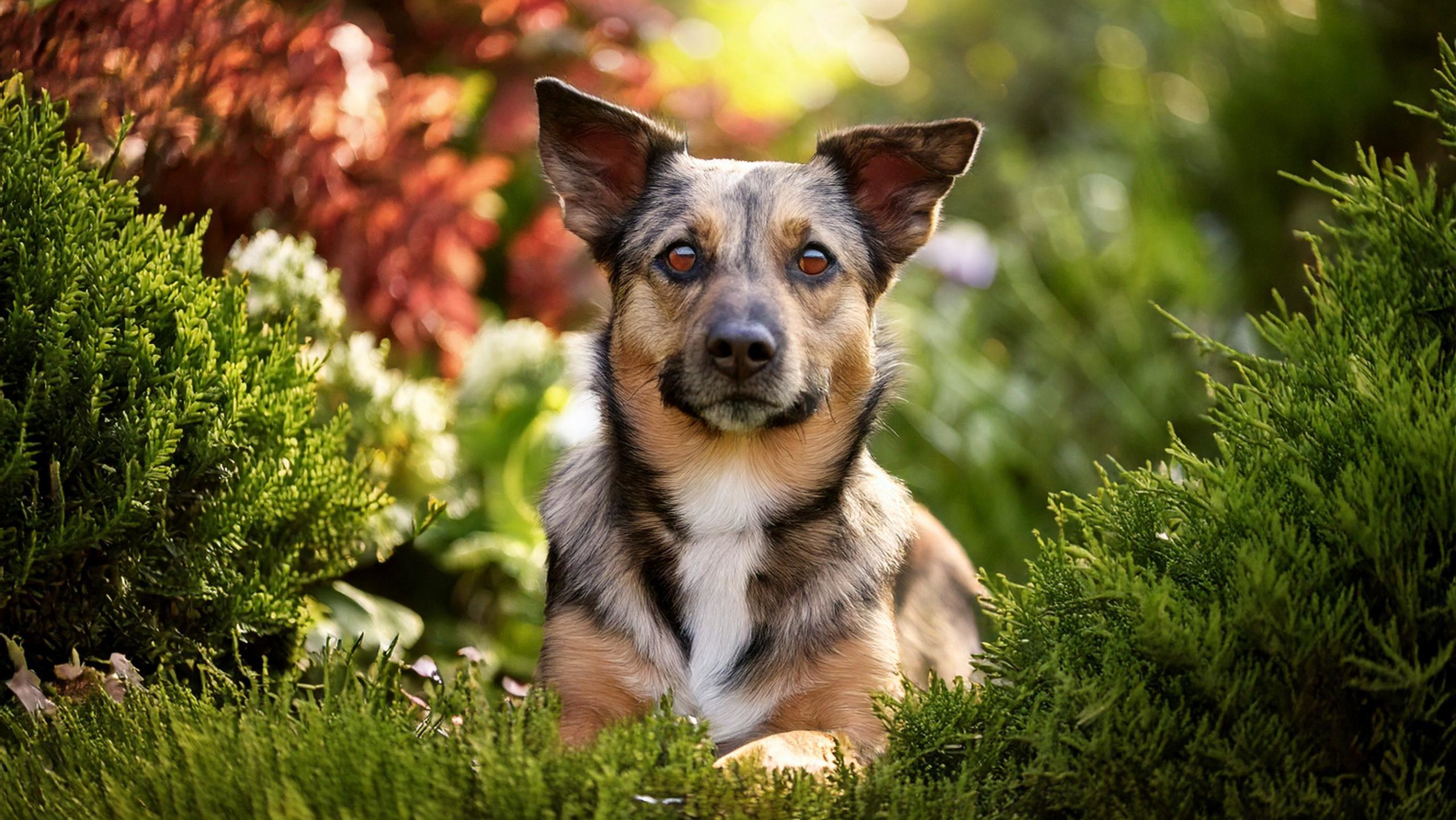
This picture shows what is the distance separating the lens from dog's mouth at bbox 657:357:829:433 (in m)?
3.44

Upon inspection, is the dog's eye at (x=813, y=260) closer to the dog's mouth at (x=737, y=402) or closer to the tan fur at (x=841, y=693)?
the dog's mouth at (x=737, y=402)

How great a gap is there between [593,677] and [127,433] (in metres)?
1.41

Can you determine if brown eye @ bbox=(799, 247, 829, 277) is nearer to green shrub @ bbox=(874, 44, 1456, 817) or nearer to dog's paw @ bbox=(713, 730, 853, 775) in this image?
green shrub @ bbox=(874, 44, 1456, 817)

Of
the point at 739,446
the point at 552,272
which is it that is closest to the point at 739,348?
the point at 739,446

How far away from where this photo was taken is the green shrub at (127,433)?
2914mm

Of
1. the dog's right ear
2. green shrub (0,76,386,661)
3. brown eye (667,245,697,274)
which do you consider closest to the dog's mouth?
brown eye (667,245,697,274)

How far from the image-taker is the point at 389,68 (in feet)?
17.2

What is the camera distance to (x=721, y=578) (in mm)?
3559

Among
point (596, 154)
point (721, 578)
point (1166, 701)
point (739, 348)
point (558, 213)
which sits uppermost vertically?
point (596, 154)

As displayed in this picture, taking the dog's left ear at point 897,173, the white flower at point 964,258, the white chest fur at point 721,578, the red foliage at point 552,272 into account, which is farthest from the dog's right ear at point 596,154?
the white flower at point 964,258

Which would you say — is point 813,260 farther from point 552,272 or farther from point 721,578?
point 552,272

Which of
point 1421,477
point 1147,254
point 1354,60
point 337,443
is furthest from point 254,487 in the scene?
point 1354,60

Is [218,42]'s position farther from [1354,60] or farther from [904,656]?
[1354,60]

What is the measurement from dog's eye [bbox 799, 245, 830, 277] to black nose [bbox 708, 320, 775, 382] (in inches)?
17.7
